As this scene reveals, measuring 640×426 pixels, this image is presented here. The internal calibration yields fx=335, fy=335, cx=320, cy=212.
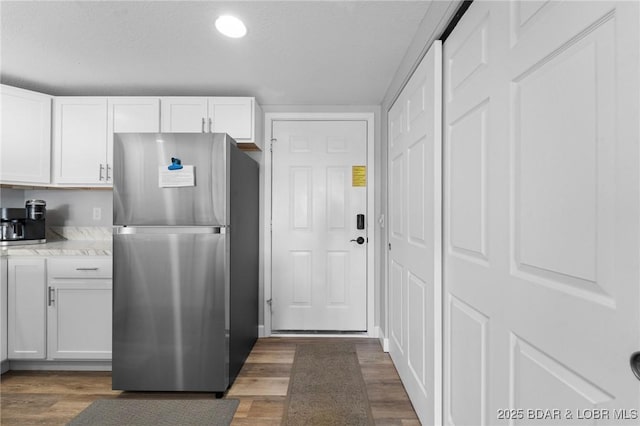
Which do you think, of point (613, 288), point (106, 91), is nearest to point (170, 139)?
point (106, 91)

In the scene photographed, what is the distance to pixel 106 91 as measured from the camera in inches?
111

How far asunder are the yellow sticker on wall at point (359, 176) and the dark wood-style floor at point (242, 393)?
150 cm

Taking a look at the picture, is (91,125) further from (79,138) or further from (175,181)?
(175,181)

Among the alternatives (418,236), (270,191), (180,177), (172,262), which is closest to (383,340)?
(418,236)

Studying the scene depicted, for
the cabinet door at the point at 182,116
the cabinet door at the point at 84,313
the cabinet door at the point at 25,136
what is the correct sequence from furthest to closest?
1. the cabinet door at the point at 182,116
2. the cabinet door at the point at 25,136
3. the cabinet door at the point at 84,313

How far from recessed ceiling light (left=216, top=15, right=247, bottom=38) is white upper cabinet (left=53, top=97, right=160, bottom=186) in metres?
1.18

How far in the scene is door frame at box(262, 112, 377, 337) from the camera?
3.16m

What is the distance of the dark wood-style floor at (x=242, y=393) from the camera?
193 cm

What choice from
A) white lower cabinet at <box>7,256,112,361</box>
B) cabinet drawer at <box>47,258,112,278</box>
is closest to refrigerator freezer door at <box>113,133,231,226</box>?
cabinet drawer at <box>47,258,112,278</box>

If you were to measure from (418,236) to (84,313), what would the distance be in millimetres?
2395

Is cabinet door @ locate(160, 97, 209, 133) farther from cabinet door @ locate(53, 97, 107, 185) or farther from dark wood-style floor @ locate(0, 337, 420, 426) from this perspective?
dark wood-style floor @ locate(0, 337, 420, 426)

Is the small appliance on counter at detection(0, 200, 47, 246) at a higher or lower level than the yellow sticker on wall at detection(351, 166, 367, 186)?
lower

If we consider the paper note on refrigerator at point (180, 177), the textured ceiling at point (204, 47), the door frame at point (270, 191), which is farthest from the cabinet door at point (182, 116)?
the paper note on refrigerator at point (180, 177)

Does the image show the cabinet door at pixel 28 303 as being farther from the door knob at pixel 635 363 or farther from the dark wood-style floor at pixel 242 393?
the door knob at pixel 635 363
